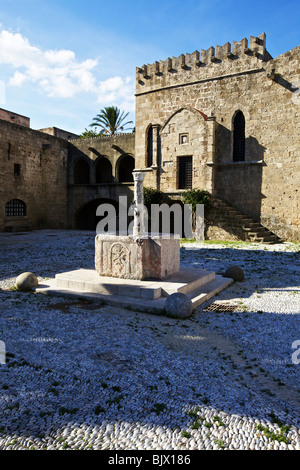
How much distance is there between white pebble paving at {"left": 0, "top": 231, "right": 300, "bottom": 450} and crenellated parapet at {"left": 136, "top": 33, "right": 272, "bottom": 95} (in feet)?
48.1

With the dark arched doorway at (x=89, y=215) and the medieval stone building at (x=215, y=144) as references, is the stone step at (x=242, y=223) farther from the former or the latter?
the dark arched doorway at (x=89, y=215)

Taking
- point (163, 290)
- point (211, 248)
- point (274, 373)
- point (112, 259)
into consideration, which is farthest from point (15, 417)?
point (211, 248)

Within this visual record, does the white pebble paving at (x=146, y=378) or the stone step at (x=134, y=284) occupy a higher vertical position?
the stone step at (x=134, y=284)

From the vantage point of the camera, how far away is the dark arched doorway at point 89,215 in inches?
950

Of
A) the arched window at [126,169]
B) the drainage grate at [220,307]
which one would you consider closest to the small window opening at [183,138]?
the arched window at [126,169]

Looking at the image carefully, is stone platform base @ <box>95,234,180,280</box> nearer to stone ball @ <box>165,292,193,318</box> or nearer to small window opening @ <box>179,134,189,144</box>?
stone ball @ <box>165,292,193,318</box>

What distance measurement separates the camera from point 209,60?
1833 centimetres

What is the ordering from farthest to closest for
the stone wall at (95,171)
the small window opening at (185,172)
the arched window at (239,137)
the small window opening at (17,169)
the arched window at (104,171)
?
the arched window at (104,171)
the stone wall at (95,171)
the small window opening at (17,169)
the small window opening at (185,172)
the arched window at (239,137)

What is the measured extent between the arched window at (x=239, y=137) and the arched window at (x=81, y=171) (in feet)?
37.3

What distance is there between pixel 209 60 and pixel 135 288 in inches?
629

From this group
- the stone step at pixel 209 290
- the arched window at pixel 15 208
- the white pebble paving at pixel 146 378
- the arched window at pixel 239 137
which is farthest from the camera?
the arched window at pixel 15 208

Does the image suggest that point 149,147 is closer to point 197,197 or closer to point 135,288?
point 197,197

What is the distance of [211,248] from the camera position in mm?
14383

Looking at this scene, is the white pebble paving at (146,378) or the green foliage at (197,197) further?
the green foliage at (197,197)
